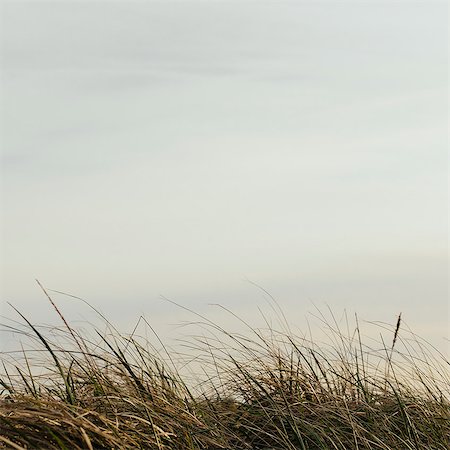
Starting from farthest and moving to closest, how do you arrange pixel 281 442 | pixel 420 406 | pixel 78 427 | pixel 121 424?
pixel 420 406 < pixel 281 442 < pixel 121 424 < pixel 78 427

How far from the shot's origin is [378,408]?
3.86 meters

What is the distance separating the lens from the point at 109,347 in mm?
3494

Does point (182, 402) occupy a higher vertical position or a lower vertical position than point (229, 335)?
lower

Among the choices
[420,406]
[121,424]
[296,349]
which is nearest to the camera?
[121,424]

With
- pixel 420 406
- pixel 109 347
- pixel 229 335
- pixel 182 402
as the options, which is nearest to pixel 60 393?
pixel 109 347

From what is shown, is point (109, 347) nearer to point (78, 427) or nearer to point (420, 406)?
point (78, 427)

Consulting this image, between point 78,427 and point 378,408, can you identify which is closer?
point 78,427

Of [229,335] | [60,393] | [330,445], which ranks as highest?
[229,335]

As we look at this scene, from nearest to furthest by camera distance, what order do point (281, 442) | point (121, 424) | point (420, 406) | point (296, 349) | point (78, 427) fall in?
point (78, 427)
point (121, 424)
point (281, 442)
point (420, 406)
point (296, 349)

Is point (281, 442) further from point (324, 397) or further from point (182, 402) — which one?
point (324, 397)

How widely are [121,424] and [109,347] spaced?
0.80 metres

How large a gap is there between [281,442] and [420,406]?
0.98 metres

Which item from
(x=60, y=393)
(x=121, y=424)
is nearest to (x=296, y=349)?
(x=60, y=393)

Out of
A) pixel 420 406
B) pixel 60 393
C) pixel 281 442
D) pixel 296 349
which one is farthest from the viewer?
pixel 296 349
